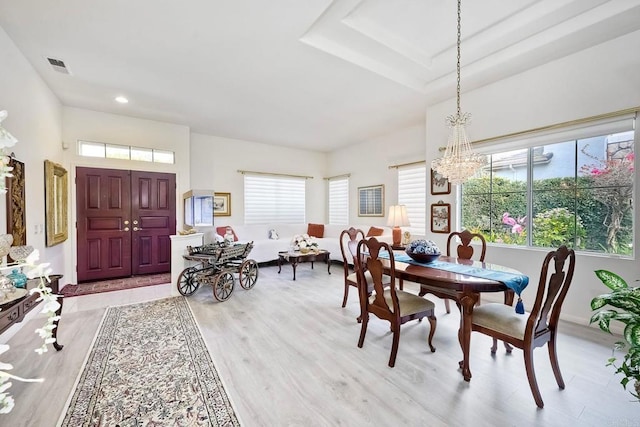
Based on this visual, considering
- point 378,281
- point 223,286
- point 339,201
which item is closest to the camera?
point 378,281

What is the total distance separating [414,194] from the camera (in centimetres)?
555

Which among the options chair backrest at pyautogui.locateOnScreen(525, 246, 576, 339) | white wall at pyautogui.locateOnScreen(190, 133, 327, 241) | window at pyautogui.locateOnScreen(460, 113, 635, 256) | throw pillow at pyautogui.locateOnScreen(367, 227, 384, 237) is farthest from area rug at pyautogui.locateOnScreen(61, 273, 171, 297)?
window at pyautogui.locateOnScreen(460, 113, 635, 256)

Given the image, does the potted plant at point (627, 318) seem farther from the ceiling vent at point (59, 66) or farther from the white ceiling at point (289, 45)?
the ceiling vent at point (59, 66)

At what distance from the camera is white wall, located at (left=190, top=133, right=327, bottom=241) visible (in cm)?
615

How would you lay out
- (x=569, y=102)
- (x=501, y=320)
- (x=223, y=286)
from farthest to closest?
(x=223, y=286) < (x=569, y=102) < (x=501, y=320)

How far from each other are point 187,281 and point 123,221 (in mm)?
1983

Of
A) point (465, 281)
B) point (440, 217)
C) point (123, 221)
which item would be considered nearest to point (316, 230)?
point (440, 217)

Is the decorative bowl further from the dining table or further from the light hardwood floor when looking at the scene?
the light hardwood floor

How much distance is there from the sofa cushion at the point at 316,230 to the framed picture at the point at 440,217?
3005 millimetres

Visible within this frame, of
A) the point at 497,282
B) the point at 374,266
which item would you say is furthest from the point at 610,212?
the point at 374,266

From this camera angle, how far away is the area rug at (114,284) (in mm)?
4264

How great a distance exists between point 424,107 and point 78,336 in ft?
17.5

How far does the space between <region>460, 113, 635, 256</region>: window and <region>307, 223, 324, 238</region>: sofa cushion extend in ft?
11.6

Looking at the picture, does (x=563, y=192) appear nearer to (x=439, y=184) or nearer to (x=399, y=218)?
(x=439, y=184)
